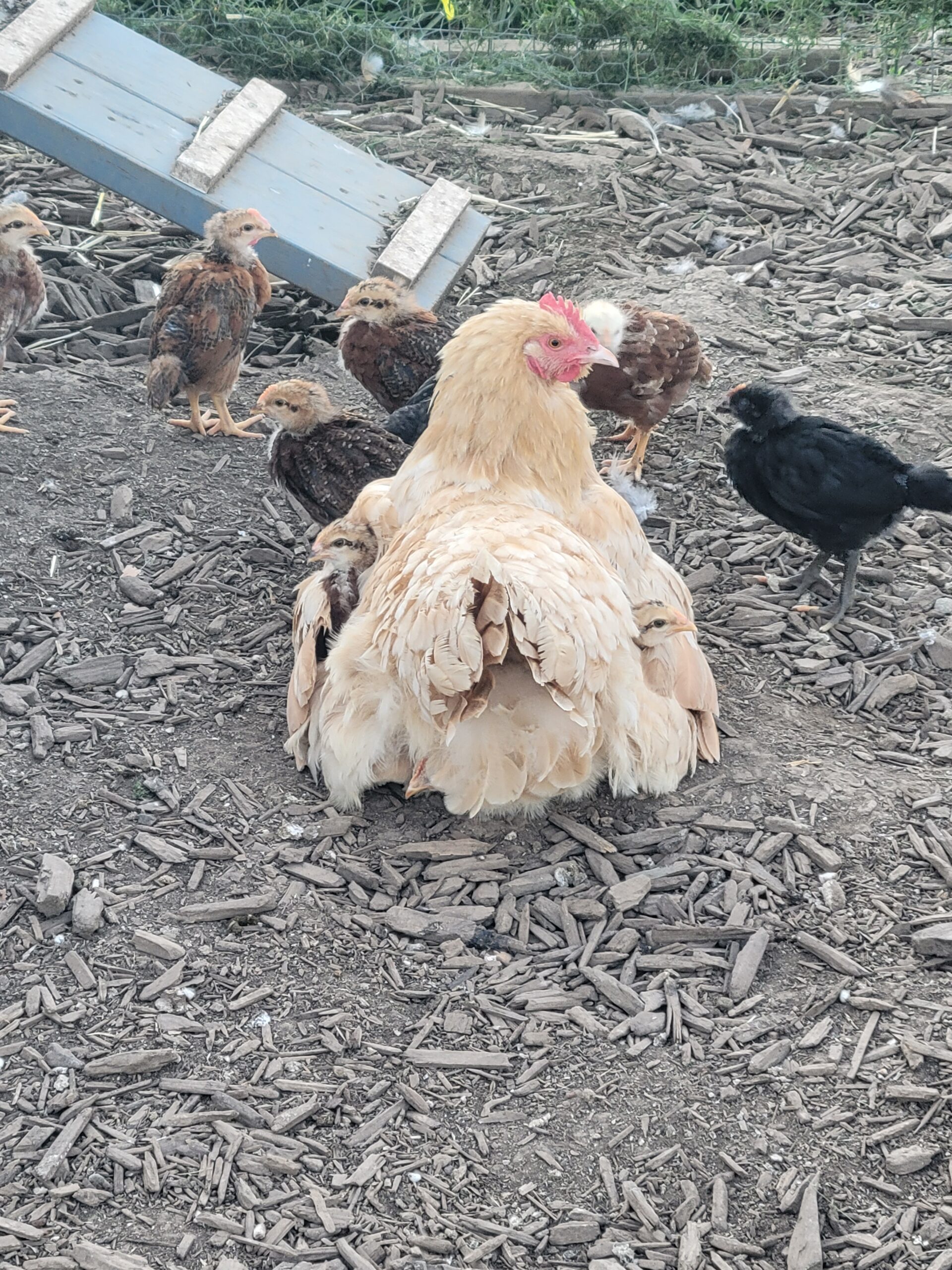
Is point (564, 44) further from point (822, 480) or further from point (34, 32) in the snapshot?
point (822, 480)

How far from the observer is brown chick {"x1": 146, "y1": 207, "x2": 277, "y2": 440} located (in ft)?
18.6

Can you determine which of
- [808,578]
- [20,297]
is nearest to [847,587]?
[808,578]

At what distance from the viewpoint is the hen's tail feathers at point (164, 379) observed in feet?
18.3

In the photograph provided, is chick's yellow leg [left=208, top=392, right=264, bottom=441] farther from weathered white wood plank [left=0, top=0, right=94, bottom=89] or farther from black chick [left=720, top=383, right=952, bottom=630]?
black chick [left=720, top=383, right=952, bottom=630]

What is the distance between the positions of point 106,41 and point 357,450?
3.71 metres

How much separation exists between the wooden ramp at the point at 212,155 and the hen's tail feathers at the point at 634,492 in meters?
1.55

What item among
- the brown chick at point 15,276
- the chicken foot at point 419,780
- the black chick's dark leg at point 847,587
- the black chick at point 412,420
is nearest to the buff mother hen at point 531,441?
the chicken foot at point 419,780

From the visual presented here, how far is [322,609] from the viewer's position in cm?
420

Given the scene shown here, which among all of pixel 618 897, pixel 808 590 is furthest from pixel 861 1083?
pixel 808 590

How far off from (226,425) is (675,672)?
9.48 ft

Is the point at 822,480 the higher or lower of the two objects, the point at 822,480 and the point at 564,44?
the lower

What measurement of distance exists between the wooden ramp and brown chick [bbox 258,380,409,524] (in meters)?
1.53

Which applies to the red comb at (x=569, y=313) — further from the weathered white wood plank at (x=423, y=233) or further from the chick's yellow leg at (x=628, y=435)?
the weathered white wood plank at (x=423, y=233)

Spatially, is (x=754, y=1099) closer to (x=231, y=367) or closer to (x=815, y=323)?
(x=231, y=367)
